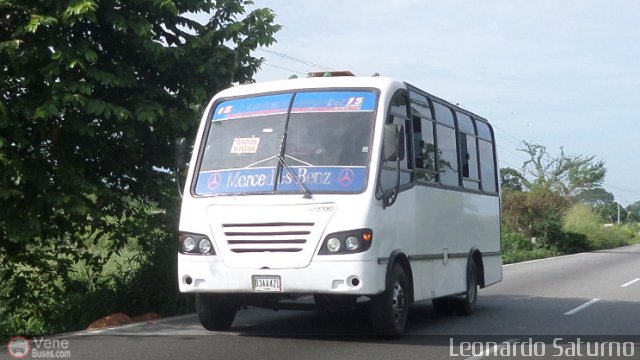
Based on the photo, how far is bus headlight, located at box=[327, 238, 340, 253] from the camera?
30.8 ft

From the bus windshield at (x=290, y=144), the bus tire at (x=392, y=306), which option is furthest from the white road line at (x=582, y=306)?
the bus windshield at (x=290, y=144)

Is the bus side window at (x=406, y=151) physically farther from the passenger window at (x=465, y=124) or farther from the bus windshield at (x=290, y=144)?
the passenger window at (x=465, y=124)

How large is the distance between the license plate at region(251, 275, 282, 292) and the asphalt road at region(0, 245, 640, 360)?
622mm

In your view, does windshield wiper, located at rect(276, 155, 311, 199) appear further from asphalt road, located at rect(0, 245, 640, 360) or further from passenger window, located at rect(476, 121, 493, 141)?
passenger window, located at rect(476, 121, 493, 141)

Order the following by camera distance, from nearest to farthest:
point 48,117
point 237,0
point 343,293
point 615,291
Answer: point 343,293
point 48,117
point 237,0
point 615,291

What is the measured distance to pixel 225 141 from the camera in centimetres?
1056

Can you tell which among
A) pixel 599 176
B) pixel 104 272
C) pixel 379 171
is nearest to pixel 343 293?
pixel 379 171

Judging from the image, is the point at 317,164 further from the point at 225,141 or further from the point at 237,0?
the point at 237,0

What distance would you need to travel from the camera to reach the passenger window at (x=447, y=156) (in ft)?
40.1

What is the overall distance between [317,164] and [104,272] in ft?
22.0

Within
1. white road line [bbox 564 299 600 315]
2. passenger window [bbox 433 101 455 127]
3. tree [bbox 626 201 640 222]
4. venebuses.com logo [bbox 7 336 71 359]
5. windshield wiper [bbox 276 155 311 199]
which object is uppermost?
tree [bbox 626 201 640 222]

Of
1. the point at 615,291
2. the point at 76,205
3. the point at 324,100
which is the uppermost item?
the point at 324,100

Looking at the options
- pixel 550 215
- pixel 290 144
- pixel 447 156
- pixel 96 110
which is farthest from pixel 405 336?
pixel 550 215

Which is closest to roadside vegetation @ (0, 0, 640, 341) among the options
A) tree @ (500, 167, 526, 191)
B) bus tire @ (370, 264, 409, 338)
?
bus tire @ (370, 264, 409, 338)
